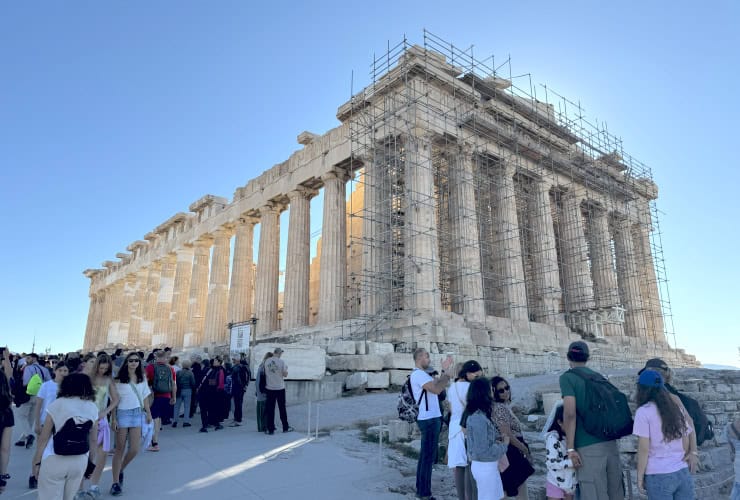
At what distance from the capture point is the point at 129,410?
6.55 meters

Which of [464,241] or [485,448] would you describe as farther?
[464,241]

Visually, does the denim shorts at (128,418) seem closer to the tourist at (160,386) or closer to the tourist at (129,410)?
the tourist at (129,410)

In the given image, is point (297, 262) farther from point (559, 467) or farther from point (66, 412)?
point (559, 467)

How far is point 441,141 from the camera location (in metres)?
22.7

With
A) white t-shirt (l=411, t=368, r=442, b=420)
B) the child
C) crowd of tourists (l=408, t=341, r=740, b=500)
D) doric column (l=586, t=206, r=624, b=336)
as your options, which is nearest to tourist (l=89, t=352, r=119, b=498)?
white t-shirt (l=411, t=368, r=442, b=420)

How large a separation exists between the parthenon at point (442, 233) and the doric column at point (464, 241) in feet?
0.21

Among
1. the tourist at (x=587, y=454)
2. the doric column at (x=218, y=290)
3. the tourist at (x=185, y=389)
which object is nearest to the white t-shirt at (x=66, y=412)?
the tourist at (x=587, y=454)

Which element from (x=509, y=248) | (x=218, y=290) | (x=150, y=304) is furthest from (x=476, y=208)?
(x=150, y=304)

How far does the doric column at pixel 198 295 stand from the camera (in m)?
32.9

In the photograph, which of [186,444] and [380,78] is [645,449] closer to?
[186,444]

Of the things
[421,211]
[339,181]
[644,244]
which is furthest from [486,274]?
[644,244]

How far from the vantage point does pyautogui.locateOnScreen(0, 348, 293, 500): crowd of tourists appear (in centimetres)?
473

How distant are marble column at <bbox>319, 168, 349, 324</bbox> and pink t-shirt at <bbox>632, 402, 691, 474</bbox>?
18676 mm

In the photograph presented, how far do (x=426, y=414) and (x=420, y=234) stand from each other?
14.1m
